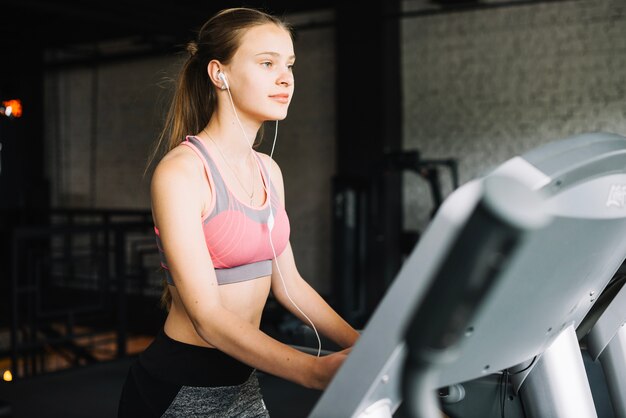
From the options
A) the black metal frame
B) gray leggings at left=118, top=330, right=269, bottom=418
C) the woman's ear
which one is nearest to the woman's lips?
the woman's ear

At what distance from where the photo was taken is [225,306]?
1.25 m

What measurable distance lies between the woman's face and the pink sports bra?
0.11 m

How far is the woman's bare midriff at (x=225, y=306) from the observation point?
125cm

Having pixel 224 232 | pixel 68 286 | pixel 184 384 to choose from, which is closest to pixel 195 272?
pixel 224 232

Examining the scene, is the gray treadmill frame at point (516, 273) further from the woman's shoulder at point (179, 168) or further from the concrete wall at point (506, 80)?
the concrete wall at point (506, 80)

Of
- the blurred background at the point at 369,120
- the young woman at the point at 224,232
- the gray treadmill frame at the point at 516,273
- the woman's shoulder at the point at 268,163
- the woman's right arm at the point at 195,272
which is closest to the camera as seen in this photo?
the gray treadmill frame at the point at 516,273

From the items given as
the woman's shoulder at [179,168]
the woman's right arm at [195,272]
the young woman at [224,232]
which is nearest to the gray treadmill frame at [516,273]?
the woman's right arm at [195,272]

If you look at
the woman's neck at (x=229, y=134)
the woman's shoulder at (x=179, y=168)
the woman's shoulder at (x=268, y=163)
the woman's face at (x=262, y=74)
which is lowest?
the woman's shoulder at (x=179, y=168)

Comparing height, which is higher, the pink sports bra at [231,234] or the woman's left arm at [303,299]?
the pink sports bra at [231,234]

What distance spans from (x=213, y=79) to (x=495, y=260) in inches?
35.9

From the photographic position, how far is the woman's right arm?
0.99 meters

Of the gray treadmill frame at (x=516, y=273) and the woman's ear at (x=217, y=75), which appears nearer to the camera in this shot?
the gray treadmill frame at (x=516, y=273)

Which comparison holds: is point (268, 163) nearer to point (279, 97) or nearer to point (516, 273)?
point (279, 97)

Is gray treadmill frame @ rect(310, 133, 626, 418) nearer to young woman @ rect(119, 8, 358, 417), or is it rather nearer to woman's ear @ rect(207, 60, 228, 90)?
young woman @ rect(119, 8, 358, 417)
